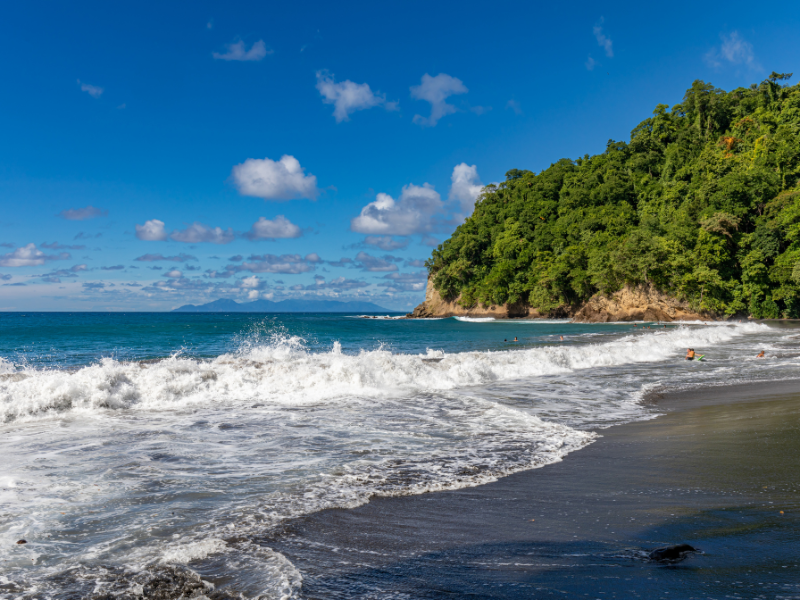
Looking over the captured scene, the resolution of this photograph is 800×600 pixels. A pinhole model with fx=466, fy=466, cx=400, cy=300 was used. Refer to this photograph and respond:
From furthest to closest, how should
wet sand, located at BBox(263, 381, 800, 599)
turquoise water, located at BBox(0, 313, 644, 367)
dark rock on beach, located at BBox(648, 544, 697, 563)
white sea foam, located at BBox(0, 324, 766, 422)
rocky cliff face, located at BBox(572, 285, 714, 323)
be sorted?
1. rocky cliff face, located at BBox(572, 285, 714, 323)
2. turquoise water, located at BBox(0, 313, 644, 367)
3. white sea foam, located at BBox(0, 324, 766, 422)
4. dark rock on beach, located at BBox(648, 544, 697, 563)
5. wet sand, located at BBox(263, 381, 800, 599)

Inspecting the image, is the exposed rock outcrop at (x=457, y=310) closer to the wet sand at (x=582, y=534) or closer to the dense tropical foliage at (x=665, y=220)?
the dense tropical foliage at (x=665, y=220)

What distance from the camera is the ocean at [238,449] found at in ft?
11.6

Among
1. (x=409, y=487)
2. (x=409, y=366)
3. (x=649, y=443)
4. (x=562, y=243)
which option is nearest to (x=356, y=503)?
(x=409, y=487)

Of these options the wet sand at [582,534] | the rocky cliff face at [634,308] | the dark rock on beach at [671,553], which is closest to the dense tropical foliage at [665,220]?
the rocky cliff face at [634,308]

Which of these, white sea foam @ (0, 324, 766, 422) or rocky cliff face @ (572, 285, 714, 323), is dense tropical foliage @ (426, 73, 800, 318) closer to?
rocky cliff face @ (572, 285, 714, 323)

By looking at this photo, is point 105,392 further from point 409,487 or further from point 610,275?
point 610,275

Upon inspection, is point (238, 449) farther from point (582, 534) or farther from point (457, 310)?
point (457, 310)

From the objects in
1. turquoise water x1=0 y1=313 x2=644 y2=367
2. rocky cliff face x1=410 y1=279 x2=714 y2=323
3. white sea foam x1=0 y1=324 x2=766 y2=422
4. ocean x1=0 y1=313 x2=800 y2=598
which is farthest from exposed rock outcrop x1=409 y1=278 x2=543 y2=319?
ocean x1=0 y1=313 x2=800 y2=598

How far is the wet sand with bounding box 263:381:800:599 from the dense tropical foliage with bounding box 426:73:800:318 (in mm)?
53613

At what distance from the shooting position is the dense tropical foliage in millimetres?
53688

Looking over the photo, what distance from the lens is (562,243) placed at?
81.2 m

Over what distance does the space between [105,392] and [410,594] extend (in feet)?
33.8

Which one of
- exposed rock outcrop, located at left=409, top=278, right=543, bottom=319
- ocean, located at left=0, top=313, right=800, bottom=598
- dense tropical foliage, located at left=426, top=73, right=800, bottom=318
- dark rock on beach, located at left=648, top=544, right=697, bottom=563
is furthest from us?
exposed rock outcrop, located at left=409, top=278, right=543, bottom=319

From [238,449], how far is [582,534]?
16.5ft
